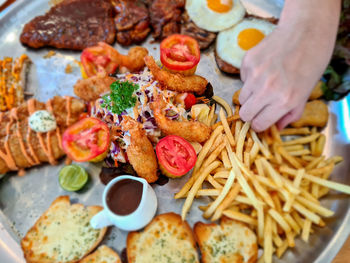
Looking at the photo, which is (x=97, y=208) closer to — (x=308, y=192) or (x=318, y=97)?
(x=308, y=192)

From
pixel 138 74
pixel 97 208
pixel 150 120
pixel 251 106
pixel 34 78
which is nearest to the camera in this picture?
pixel 251 106

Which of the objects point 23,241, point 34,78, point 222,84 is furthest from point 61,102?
point 222,84

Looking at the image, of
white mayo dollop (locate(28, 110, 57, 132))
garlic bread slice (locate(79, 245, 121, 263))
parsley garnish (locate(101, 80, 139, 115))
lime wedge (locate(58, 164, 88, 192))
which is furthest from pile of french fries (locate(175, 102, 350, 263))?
white mayo dollop (locate(28, 110, 57, 132))

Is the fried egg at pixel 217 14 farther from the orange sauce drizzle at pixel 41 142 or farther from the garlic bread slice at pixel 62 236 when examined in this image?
the garlic bread slice at pixel 62 236

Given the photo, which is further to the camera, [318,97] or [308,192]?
[318,97]

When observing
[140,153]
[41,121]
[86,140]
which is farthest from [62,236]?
[41,121]

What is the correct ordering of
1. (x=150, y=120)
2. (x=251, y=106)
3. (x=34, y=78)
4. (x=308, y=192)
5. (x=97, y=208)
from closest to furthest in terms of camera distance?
1. (x=251, y=106)
2. (x=308, y=192)
3. (x=97, y=208)
4. (x=150, y=120)
5. (x=34, y=78)
